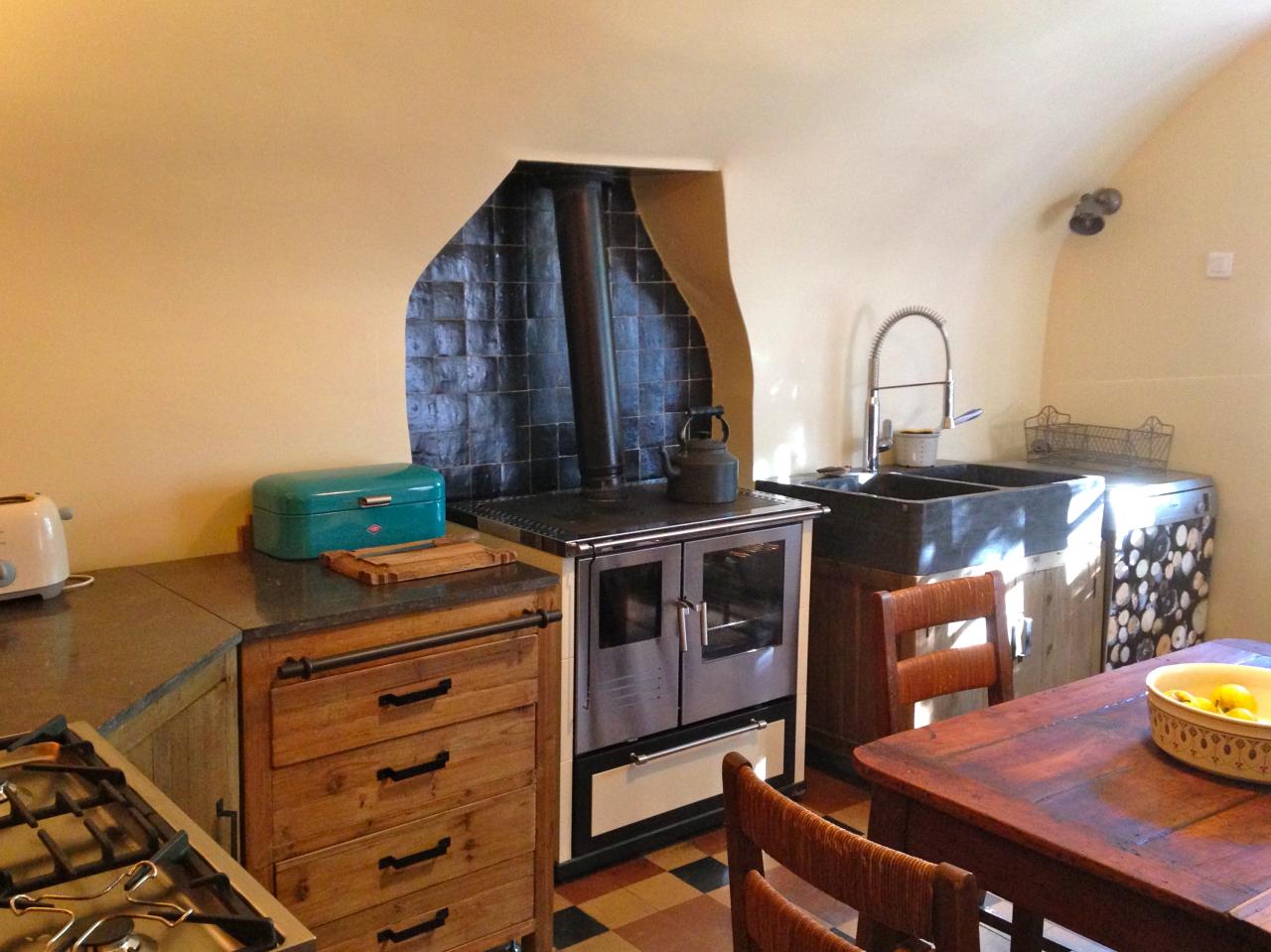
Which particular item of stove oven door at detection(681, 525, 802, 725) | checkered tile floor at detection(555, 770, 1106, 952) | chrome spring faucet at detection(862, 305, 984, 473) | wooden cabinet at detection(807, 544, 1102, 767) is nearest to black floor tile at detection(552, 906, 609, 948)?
checkered tile floor at detection(555, 770, 1106, 952)

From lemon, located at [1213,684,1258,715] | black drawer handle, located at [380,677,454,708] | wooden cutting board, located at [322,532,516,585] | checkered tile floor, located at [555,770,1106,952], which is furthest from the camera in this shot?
checkered tile floor, located at [555,770,1106,952]

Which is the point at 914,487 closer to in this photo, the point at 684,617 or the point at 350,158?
the point at 684,617

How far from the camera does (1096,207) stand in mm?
4266

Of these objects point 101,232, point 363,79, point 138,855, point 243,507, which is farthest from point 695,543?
point 138,855

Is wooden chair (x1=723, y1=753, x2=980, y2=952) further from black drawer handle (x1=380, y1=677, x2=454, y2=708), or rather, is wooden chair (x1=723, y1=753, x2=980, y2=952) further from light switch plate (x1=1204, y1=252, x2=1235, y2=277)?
light switch plate (x1=1204, y1=252, x2=1235, y2=277)

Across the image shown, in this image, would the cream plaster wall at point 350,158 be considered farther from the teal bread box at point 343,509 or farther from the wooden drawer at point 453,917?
the wooden drawer at point 453,917

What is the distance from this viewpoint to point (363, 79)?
2.51 metres

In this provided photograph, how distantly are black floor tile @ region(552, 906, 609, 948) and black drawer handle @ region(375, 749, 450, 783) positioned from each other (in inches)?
21.8

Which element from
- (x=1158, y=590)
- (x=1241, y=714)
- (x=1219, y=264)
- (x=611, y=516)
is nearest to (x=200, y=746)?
(x=611, y=516)

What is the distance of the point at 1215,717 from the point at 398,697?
1413 mm

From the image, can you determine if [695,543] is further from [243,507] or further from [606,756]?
[243,507]

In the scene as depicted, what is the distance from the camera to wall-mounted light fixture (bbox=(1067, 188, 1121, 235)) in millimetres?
4250

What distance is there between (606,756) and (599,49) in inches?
63.5

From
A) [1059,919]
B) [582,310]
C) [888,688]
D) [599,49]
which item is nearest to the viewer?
[1059,919]
